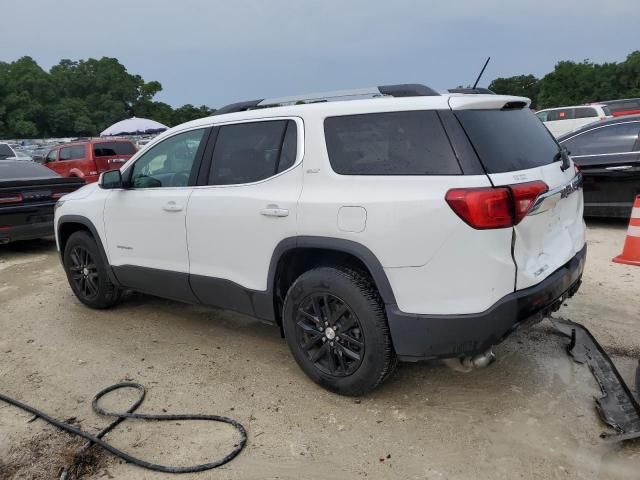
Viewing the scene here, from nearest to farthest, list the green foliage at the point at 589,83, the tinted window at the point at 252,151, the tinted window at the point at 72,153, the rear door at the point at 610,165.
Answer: the tinted window at the point at 252,151, the rear door at the point at 610,165, the tinted window at the point at 72,153, the green foliage at the point at 589,83

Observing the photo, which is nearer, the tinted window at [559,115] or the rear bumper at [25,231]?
the rear bumper at [25,231]

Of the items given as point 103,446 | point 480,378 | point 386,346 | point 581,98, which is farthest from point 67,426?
point 581,98

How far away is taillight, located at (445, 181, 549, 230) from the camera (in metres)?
2.64

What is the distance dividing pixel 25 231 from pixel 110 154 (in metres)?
8.08

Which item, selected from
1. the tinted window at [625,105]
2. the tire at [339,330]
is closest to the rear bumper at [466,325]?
the tire at [339,330]

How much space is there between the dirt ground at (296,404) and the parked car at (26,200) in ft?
9.89

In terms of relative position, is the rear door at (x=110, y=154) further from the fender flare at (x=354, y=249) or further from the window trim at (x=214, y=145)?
the fender flare at (x=354, y=249)

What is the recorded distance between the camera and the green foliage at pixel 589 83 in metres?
62.0

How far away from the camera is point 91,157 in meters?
14.8

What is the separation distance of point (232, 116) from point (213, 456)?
232 centimetres

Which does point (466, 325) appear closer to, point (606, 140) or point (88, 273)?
point (88, 273)

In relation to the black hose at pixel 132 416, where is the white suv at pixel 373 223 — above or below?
above

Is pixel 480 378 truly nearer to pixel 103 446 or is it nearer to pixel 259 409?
pixel 259 409

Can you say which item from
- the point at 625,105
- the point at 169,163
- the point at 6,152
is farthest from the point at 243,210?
the point at 625,105
